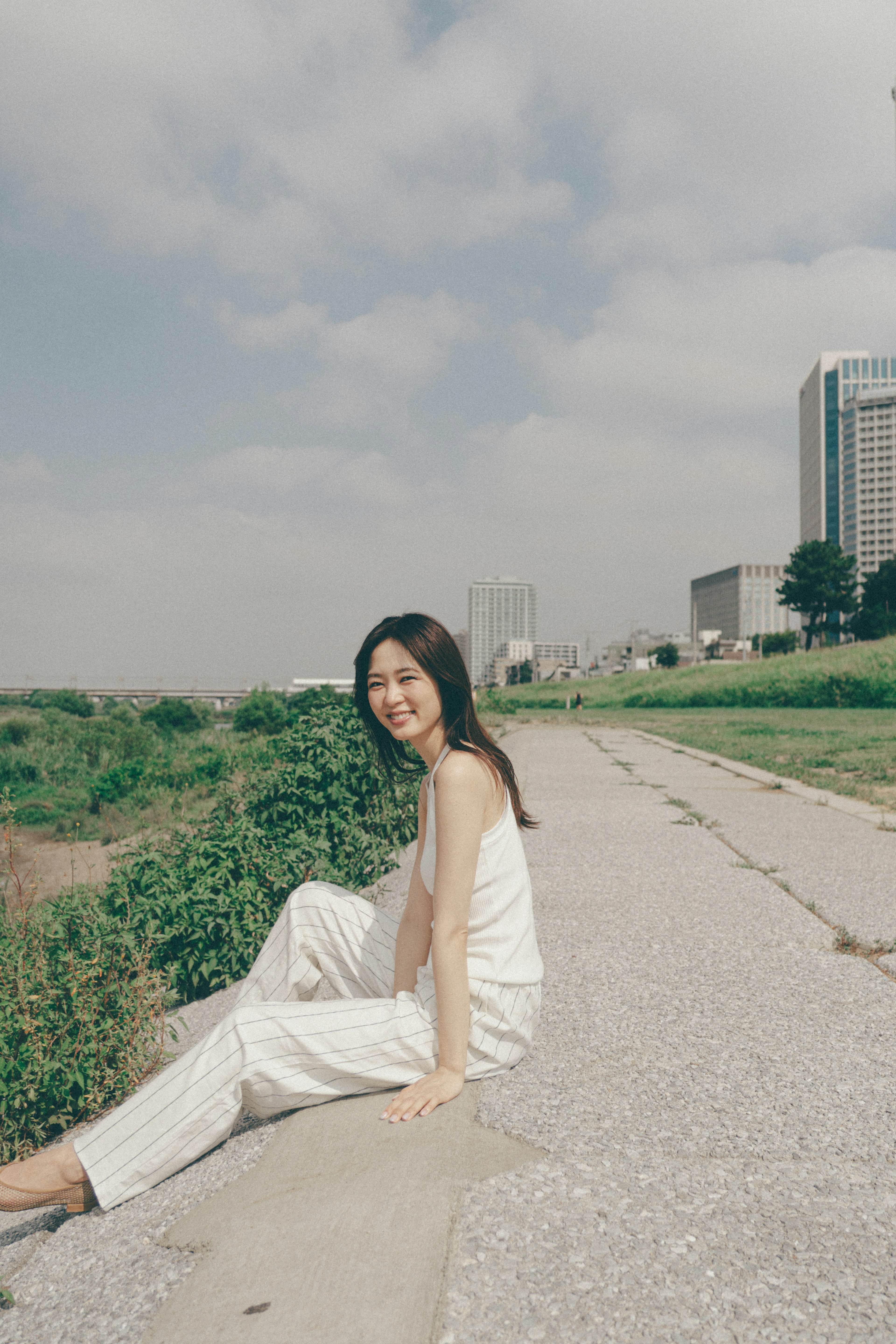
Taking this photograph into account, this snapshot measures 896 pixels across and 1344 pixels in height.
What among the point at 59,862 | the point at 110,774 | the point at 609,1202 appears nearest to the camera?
the point at 609,1202

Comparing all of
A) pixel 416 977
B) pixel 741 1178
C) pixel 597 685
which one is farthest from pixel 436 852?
pixel 597 685

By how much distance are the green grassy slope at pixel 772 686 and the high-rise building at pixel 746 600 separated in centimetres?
13865

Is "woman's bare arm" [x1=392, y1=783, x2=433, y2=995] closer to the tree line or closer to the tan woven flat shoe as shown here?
the tan woven flat shoe

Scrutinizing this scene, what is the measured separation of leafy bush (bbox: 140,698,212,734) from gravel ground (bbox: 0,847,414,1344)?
978 inches

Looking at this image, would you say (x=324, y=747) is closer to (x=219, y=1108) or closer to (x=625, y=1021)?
(x=625, y=1021)

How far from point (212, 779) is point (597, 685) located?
40.6m

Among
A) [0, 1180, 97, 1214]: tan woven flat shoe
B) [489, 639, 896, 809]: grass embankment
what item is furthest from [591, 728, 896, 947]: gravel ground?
[0, 1180, 97, 1214]: tan woven flat shoe

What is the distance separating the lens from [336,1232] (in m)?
1.74

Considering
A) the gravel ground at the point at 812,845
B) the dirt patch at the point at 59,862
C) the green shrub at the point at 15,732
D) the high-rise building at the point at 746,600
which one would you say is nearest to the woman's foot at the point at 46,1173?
the gravel ground at the point at 812,845

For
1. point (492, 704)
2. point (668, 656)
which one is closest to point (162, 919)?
point (492, 704)

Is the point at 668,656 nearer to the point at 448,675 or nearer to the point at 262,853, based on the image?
the point at 262,853

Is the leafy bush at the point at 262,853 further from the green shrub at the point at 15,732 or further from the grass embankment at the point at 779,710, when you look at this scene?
the green shrub at the point at 15,732

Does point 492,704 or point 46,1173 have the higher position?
point 492,704

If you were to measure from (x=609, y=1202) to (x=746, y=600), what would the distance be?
192m
